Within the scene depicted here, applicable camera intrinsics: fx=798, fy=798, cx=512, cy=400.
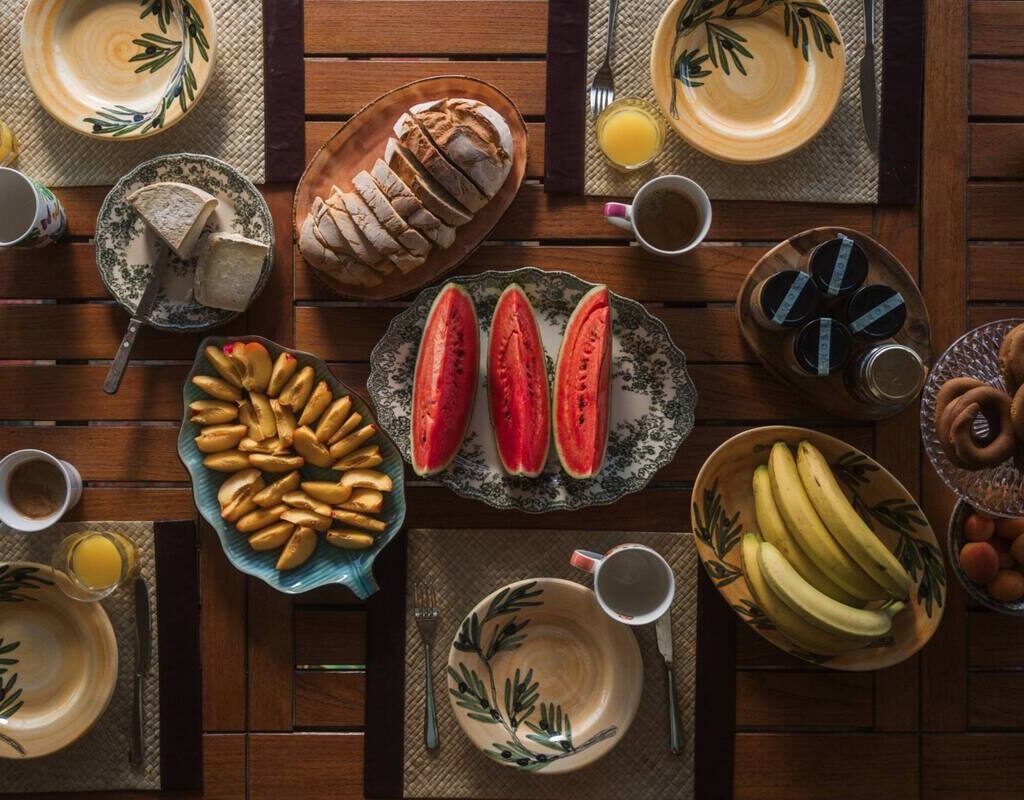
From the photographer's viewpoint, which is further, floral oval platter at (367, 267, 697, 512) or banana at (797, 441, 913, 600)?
floral oval platter at (367, 267, 697, 512)

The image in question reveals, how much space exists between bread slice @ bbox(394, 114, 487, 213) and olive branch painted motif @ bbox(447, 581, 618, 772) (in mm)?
695

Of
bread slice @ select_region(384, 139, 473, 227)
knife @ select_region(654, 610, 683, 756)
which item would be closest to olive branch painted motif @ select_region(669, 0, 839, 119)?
bread slice @ select_region(384, 139, 473, 227)

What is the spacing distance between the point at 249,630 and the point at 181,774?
29 cm

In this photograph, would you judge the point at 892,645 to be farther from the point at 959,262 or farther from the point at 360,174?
the point at 360,174

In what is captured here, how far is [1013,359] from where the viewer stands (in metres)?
1.20

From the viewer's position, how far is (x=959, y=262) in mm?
1512

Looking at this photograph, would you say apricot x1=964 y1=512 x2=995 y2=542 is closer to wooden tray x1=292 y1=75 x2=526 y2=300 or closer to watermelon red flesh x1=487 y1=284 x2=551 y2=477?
watermelon red flesh x1=487 y1=284 x2=551 y2=477

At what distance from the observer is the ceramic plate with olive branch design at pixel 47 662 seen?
142 cm

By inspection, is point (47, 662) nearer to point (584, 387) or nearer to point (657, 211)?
point (584, 387)

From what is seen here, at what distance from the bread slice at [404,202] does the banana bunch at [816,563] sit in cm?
73

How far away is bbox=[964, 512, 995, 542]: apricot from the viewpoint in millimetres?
1425

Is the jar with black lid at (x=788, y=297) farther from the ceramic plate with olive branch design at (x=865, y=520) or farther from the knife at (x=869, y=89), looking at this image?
the knife at (x=869, y=89)

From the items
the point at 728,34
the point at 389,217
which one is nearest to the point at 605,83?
the point at 728,34

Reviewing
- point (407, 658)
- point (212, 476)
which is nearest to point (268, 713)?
point (407, 658)
